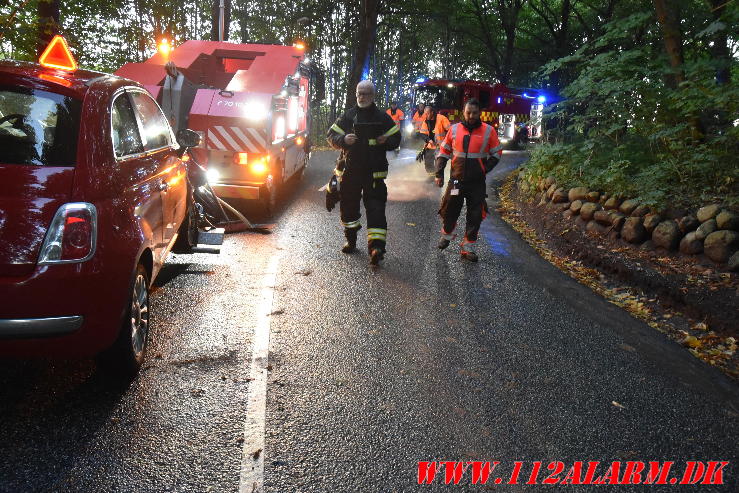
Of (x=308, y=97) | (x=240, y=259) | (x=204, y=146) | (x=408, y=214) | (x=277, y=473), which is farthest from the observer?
(x=308, y=97)

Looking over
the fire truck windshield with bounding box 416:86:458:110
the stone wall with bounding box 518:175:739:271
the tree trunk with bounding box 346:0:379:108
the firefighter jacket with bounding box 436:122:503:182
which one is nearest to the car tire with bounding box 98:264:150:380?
the firefighter jacket with bounding box 436:122:503:182

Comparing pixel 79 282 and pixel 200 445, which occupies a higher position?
pixel 79 282

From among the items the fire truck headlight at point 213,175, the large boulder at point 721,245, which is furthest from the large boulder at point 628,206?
the fire truck headlight at point 213,175

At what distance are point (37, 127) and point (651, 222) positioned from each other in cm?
693

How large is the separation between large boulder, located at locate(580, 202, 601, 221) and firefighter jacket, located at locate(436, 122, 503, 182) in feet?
7.50

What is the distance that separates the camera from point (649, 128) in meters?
9.21

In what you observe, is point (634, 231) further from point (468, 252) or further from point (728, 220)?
point (468, 252)

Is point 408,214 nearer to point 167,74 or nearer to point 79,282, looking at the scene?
point 167,74

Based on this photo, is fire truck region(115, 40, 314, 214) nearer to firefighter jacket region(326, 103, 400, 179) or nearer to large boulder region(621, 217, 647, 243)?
firefighter jacket region(326, 103, 400, 179)

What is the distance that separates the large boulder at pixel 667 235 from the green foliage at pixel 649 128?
49 cm

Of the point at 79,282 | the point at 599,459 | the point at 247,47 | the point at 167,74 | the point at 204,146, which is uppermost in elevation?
the point at 247,47

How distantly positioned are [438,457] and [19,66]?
10.9 ft

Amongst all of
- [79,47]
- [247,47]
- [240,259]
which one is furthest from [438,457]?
[79,47]

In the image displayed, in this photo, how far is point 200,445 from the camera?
298 centimetres
